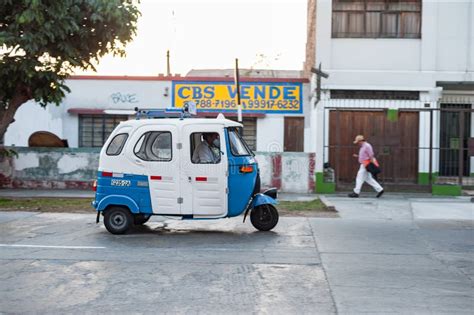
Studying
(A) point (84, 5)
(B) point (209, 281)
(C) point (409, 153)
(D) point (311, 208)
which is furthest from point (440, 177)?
(B) point (209, 281)

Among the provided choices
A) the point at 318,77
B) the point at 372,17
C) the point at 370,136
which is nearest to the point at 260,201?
the point at 318,77

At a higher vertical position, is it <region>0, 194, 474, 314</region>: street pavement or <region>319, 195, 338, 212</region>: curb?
<region>319, 195, 338, 212</region>: curb

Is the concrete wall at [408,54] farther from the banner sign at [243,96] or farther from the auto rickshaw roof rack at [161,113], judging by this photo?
the auto rickshaw roof rack at [161,113]

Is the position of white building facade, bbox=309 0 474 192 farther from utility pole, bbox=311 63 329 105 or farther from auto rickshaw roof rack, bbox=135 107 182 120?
auto rickshaw roof rack, bbox=135 107 182 120

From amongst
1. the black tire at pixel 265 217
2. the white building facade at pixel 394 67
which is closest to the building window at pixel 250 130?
the white building facade at pixel 394 67

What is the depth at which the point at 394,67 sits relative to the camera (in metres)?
19.6

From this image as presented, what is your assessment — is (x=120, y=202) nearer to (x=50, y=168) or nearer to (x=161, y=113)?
(x=161, y=113)

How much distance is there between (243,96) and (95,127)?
5646mm

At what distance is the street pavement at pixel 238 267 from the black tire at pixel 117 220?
163 millimetres

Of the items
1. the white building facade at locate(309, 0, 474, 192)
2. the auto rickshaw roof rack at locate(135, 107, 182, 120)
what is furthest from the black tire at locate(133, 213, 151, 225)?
the white building facade at locate(309, 0, 474, 192)

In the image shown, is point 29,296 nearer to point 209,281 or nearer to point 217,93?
point 209,281

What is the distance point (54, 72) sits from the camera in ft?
46.0

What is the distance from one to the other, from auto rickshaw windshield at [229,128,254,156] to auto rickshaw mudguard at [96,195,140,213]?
75.2 inches

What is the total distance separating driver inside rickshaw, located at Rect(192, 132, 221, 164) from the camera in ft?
33.7
